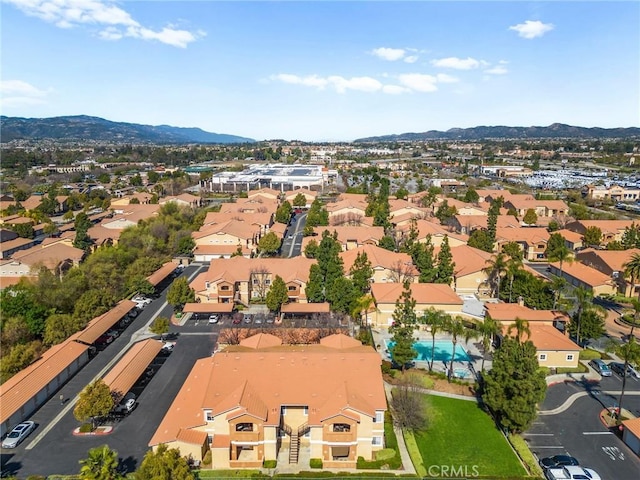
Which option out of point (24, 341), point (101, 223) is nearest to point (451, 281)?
point (24, 341)

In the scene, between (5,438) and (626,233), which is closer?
(5,438)

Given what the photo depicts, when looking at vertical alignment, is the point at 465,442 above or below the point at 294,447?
below

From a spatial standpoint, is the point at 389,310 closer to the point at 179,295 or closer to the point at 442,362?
the point at 442,362

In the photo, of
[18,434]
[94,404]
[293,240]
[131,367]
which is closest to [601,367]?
[131,367]

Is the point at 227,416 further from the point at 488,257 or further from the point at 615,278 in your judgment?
the point at 615,278

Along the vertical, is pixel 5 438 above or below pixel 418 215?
below

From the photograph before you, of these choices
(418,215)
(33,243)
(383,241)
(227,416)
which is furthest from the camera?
(418,215)

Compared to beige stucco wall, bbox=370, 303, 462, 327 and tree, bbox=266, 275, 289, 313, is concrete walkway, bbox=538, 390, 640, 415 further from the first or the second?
tree, bbox=266, 275, 289, 313
